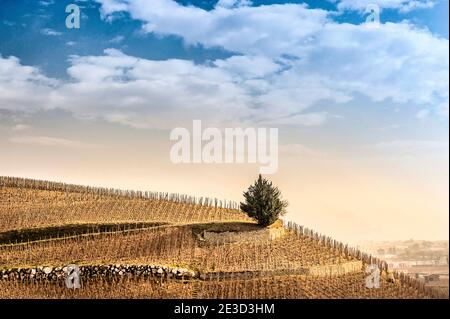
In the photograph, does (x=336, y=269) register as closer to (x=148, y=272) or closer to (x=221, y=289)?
(x=221, y=289)

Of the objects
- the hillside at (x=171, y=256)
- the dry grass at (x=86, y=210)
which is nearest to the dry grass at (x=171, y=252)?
the hillside at (x=171, y=256)

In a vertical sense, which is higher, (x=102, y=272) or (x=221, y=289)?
(x=102, y=272)

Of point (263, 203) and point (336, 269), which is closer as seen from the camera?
point (336, 269)

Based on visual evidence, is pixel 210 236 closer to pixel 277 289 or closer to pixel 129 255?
pixel 129 255

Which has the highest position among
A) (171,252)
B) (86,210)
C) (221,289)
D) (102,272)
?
(86,210)

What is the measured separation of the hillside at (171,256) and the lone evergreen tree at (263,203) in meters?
0.67

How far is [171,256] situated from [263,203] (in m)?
5.87

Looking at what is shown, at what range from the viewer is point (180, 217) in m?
34.2

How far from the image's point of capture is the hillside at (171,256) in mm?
23172

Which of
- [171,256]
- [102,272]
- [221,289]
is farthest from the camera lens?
[171,256]

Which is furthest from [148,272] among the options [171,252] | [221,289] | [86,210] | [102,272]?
[86,210]

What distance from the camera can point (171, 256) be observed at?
26656mm

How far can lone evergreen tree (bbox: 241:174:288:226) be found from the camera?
1178 inches
